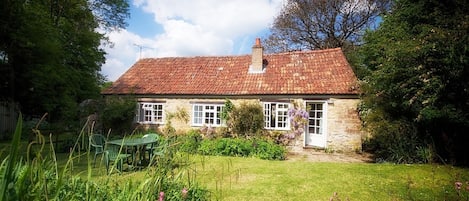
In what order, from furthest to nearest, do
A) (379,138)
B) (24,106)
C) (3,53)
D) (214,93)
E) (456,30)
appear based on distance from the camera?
(214,93), (379,138), (24,106), (3,53), (456,30)

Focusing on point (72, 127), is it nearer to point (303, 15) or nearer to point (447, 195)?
point (447, 195)

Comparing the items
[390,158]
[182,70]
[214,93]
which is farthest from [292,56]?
[390,158]

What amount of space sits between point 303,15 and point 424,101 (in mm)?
18581

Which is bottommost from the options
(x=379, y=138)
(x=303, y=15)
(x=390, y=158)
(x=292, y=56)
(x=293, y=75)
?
(x=390, y=158)

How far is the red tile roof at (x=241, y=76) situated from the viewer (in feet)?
47.1

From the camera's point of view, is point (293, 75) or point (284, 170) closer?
point (284, 170)

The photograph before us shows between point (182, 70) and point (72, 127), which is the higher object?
point (182, 70)

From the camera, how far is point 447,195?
20.4 ft

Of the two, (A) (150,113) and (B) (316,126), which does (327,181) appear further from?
(A) (150,113)

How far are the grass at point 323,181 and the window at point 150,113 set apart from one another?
7.65 meters

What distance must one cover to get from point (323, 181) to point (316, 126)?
7274 mm

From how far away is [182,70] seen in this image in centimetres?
1784

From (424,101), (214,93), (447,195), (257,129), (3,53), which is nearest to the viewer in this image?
(447,195)

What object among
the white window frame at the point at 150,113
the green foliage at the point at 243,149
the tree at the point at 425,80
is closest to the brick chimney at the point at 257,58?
the green foliage at the point at 243,149
